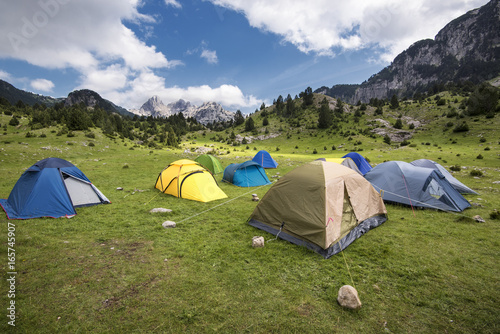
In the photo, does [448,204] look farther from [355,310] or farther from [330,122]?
[330,122]

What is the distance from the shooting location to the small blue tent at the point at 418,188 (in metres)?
9.97

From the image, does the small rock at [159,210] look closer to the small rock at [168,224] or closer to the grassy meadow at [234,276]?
the grassy meadow at [234,276]

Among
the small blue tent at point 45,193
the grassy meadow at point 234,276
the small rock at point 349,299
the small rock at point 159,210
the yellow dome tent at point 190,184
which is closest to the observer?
the grassy meadow at point 234,276

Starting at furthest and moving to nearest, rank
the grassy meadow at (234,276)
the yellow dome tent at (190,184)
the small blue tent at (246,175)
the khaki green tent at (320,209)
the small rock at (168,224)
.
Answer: the small blue tent at (246,175), the yellow dome tent at (190,184), the small rock at (168,224), the khaki green tent at (320,209), the grassy meadow at (234,276)

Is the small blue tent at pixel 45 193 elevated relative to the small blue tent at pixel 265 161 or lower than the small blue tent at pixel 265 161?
elevated

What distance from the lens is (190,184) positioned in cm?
1241

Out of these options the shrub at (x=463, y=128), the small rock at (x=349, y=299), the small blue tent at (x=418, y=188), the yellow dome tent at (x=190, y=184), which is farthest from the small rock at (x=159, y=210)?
the shrub at (x=463, y=128)

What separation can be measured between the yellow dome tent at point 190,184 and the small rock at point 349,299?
894 centimetres

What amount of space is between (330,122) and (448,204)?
255ft

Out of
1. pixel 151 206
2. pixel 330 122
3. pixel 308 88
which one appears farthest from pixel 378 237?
pixel 308 88

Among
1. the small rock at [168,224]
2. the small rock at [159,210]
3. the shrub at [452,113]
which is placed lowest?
the small rock at [168,224]

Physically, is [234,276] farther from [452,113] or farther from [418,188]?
[452,113]

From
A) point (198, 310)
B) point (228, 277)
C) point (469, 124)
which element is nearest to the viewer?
point (198, 310)

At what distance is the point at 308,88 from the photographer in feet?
387
